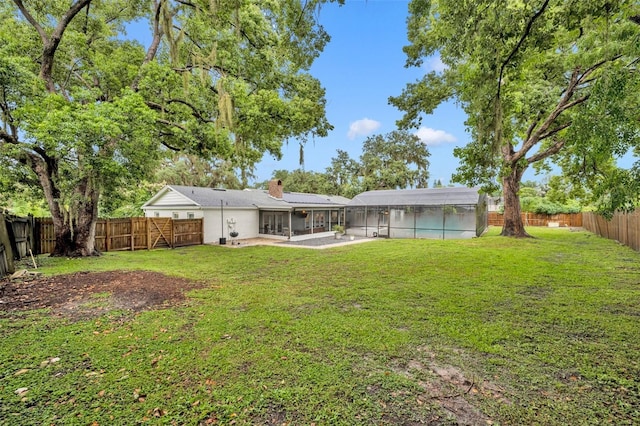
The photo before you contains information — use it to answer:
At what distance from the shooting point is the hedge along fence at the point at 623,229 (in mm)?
10180

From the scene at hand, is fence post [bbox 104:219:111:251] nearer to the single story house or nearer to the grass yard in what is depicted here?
the single story house

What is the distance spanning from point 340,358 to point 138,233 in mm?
12664

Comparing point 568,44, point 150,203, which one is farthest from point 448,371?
point 150,203

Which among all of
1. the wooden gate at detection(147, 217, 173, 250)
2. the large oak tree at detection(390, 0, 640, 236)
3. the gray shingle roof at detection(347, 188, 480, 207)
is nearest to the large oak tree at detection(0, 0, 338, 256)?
the wooden gate at detection(147, 217, 173, 250)

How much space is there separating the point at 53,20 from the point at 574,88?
18283 mm

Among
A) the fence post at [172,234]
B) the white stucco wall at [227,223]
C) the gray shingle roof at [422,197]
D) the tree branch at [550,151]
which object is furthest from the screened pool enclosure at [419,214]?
the fence post at [172,234]

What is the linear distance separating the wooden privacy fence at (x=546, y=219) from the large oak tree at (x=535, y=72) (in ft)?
56.4

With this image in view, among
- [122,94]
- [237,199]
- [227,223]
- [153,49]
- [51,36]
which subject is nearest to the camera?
[51,36]

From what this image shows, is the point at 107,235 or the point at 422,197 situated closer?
the point at 107,235

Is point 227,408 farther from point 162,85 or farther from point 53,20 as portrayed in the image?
point 53,20

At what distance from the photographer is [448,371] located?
9.70 ft

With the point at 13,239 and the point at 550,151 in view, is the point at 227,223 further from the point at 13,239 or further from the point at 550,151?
the point at 550,151

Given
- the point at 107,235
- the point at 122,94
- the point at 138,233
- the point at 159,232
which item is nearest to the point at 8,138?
the point at 122,94

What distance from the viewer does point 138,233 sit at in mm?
12828
